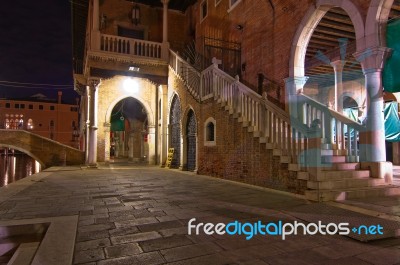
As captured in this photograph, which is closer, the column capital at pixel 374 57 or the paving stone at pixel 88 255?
the paving stone at pixel 88 255

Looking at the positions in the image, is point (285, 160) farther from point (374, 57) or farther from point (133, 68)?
point (133, 68)

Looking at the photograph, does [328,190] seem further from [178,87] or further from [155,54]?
[155,54]

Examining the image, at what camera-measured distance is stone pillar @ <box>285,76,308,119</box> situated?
995 cm

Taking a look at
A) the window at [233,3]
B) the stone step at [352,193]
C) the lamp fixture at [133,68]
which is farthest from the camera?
the lamp fixture at [133,68]

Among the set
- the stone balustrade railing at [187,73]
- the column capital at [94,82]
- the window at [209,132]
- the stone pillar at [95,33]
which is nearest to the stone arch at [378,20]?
the window at [209,132]

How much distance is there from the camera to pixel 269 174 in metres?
8.18

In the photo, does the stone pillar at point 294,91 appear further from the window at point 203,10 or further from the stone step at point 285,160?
the window at point 203,10

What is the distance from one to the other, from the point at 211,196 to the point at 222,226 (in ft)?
8.51

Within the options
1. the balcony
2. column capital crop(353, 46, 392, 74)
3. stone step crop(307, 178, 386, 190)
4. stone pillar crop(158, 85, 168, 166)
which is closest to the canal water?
the balcony

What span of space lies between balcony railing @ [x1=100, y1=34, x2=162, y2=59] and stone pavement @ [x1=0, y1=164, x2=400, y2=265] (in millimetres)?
10399

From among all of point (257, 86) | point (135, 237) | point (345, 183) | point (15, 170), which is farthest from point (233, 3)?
point (15, 170)

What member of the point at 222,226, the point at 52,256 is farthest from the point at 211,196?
the point at 52,256

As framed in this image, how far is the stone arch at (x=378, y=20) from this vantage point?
23.1ft

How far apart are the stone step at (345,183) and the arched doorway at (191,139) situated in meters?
7.83
